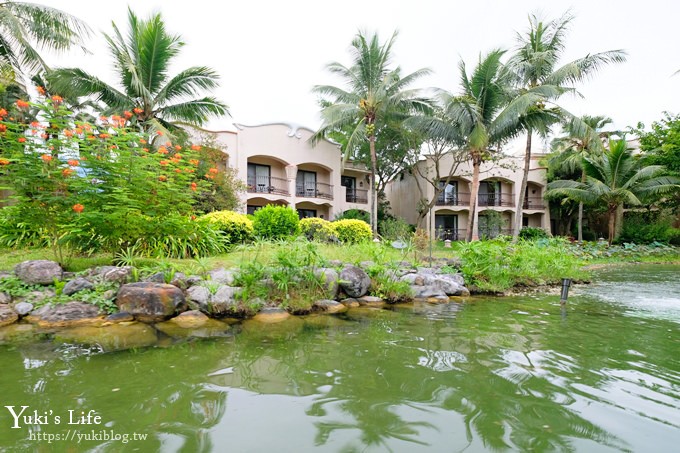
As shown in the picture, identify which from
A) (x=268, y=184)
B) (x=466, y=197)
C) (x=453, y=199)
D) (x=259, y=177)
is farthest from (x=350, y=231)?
(x=466, y=197)

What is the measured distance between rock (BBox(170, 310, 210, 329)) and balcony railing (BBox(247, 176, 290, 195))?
1558 centimetres

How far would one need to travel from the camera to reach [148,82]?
13.5m

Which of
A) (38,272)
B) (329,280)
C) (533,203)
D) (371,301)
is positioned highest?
(533,203)

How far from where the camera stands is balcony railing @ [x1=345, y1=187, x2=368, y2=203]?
24977 mm

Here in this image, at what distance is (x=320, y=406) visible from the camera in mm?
2705

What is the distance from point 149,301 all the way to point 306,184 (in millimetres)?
18360

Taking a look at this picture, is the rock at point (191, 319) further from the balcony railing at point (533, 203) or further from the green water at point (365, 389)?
the balcony railing at point (533, 203)

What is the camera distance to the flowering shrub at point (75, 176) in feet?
18.2

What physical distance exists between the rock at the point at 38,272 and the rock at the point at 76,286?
357mm

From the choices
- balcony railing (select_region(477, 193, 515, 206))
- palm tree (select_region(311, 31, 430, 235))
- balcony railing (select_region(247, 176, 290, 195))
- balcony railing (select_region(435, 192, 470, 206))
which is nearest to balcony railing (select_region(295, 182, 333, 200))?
balcony railing (select_region(247, 176, 290, 195))

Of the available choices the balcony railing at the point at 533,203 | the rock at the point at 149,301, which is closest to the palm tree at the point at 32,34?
the rock at the point at 149,301

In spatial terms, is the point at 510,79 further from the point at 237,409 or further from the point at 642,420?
the point at 237,409

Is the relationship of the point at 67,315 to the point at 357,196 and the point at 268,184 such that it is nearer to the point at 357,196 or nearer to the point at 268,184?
the point at 268,184

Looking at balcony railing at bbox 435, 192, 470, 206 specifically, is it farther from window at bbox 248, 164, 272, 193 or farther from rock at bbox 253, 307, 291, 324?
rock at bbox 253, 307, 291, 324
